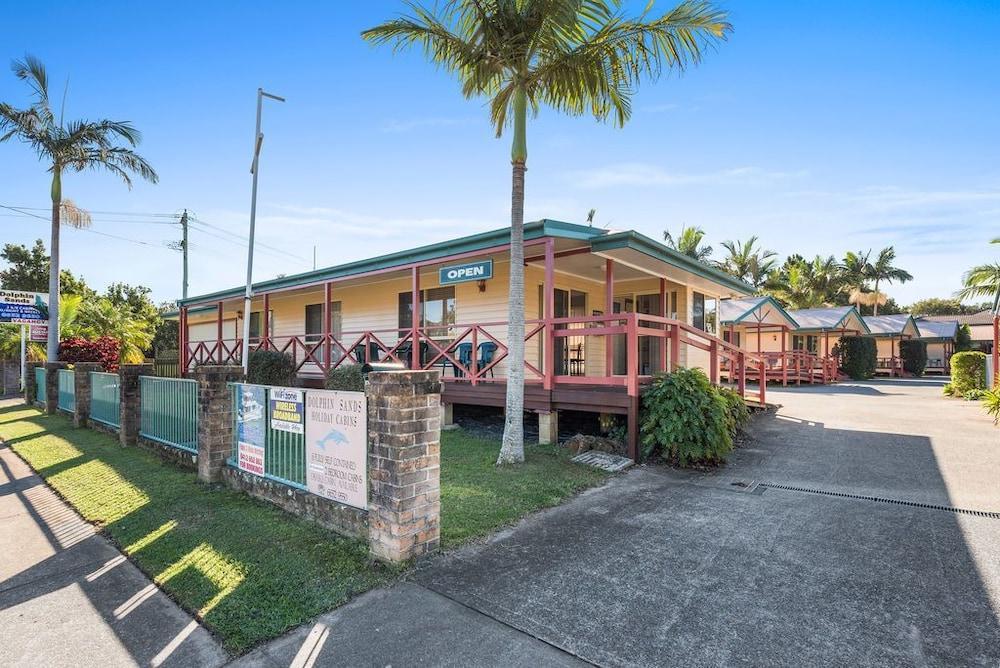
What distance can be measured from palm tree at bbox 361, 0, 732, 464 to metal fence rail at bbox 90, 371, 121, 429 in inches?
315

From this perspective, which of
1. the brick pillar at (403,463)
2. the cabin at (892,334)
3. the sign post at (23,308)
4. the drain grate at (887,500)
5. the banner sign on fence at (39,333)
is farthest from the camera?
the cabin at (892,334)

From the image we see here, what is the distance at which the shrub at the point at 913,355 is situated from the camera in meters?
31.6

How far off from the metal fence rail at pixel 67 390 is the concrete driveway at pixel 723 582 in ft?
41.5

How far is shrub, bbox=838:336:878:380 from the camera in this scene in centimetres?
2630

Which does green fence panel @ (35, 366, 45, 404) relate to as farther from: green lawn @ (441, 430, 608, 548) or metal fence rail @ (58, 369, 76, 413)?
green lawn @ (441, 430, 608, 548)

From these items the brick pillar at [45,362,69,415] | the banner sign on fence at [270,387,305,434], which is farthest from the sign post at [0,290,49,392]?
the banner sign on fence at [270,387,305,434]

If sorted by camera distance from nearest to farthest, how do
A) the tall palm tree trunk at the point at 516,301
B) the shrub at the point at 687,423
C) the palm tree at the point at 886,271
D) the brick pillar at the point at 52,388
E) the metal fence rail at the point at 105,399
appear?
the shrub at the point at 687,423 < the tall palm tree trunk at the point at 516,301 < the metal fence rail at the point at 105,399 < the brick pillar at the point at 52,388 < the palm tree at the point at 886,271

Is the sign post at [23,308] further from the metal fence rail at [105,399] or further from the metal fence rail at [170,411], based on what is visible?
the metal fence rail at [170,411]

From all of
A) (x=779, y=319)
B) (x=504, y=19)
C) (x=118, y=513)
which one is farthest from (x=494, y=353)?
(x=779, y=319)

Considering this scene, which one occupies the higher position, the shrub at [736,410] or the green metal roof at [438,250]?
the green metal roof at [438,250]

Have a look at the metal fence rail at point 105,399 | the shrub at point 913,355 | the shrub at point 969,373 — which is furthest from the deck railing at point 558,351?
the shrub at point 913,355

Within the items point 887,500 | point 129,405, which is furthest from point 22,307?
point 887,500

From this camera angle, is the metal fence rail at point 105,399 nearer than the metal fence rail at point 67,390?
Yes

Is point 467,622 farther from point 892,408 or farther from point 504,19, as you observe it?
point 892,408
